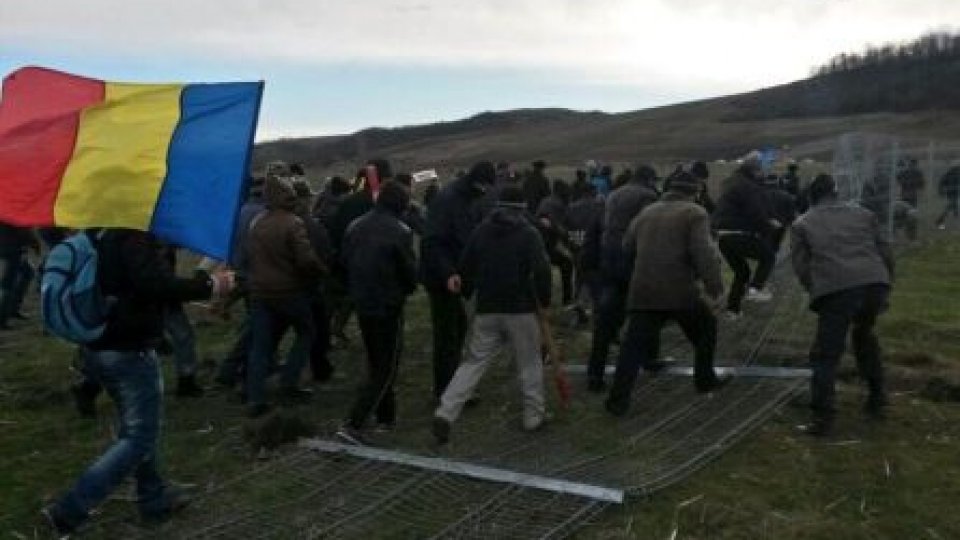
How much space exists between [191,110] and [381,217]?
177 centimetres

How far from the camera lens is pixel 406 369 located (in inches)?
419

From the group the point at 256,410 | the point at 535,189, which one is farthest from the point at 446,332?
the point at 535,189

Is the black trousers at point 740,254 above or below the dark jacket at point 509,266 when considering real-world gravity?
below

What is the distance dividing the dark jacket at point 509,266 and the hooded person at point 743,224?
185 inches

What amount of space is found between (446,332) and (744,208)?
4727mm

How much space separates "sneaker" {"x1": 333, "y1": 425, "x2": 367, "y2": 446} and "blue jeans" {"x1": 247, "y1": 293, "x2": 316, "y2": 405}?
0.98 metres

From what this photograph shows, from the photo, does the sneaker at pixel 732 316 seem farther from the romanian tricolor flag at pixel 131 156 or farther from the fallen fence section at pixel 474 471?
the romanian tricolor flag at pixel 131 156

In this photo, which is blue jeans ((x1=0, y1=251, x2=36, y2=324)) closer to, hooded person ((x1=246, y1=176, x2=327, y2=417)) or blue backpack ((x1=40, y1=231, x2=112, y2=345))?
hooded person ((x1=246, y1=176, x2=327, y2=417))

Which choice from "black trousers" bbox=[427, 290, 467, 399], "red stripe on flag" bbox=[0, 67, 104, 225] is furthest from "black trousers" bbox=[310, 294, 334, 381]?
"red stripe on flag" bbox=[0, 67, 104, 225]

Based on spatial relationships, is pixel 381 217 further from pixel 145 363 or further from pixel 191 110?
pixel 145 363

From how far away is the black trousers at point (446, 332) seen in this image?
339 inches

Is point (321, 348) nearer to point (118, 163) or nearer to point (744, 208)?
point (118, 163)

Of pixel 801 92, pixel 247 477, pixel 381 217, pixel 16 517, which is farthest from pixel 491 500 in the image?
pixel 801 92

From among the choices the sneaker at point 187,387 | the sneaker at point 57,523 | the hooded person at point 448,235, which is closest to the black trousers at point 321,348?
the sneaker at point 187,387
